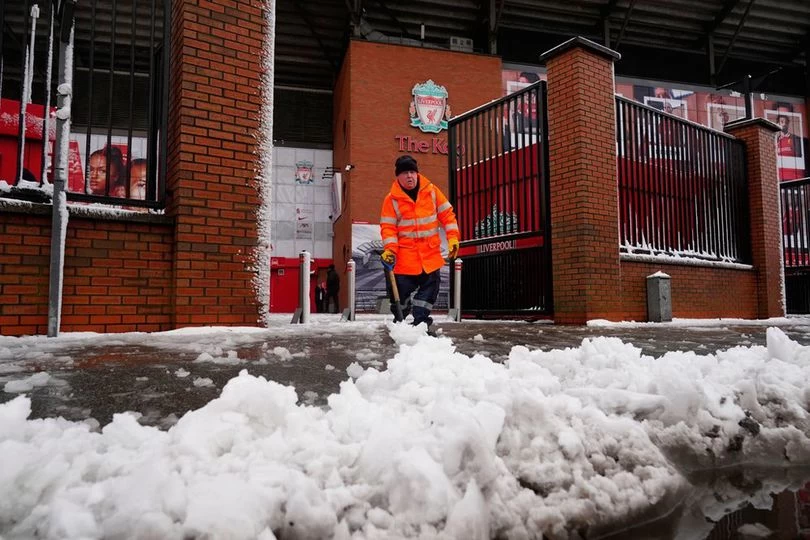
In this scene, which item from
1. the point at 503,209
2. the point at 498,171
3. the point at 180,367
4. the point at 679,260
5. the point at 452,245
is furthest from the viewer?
the point at 498,171

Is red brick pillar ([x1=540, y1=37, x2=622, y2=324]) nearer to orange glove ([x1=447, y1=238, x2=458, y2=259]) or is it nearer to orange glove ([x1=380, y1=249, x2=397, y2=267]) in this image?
orange glove ([x1=447, y1=238, x2=458, y2=259])

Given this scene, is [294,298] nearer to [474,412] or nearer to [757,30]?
[474,412]

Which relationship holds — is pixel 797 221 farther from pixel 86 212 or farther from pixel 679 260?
pixel 86 212

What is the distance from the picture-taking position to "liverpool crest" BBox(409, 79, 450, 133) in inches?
609

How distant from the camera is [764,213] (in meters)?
9.26

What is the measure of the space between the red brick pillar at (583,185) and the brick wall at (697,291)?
0.40 meters

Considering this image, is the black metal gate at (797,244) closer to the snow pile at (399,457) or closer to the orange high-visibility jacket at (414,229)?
the orange high-visibility jacket at (414,229)

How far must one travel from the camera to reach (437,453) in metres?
1.16

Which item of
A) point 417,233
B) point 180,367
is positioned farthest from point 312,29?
point 180,367

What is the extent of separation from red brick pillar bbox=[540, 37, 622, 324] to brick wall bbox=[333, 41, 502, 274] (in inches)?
335

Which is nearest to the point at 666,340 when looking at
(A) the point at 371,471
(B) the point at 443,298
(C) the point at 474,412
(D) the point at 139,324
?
(C) the point at 474,412

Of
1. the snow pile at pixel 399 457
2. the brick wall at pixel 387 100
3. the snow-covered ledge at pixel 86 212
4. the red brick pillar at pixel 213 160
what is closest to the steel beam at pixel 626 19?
the brick wall at pixel 387 100

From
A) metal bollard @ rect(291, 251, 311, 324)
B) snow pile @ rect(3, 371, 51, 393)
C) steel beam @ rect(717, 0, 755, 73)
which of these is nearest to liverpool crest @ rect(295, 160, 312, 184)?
metal bollard @ rect(291, 251, 311, 324)

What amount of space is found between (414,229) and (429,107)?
39.0 feet
